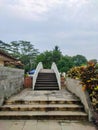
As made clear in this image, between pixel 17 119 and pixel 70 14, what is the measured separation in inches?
364

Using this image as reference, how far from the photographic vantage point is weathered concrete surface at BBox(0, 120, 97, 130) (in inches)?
180

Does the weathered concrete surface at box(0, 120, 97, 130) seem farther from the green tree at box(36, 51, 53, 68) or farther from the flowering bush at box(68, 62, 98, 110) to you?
the green tree at box(36, 51, 53, 68)

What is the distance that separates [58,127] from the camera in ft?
15.3

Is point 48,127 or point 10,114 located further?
point 10,114

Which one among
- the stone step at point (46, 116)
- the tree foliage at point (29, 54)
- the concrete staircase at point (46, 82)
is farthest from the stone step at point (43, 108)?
the tree foliage at point (29, 54)

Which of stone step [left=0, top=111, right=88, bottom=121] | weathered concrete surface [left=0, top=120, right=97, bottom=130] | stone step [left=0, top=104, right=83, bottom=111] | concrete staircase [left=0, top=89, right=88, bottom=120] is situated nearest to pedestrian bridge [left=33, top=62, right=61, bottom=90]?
concrete staircase [left=0, top=89, right=88, bottom=120]

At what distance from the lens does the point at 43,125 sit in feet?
15.8

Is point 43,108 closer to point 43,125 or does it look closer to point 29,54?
point 43,125

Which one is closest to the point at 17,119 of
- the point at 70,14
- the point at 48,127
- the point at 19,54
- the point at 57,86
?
the point at 48,127

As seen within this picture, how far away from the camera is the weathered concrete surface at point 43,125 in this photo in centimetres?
458

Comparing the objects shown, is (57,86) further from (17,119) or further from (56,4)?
(17,119)

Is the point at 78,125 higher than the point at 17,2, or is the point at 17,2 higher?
the point at 17,2

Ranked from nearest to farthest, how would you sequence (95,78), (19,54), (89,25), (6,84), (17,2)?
(95,78)
(6,84)
(17,2)
(89,25)
(19,54)

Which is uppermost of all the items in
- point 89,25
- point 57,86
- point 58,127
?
point 89,25
